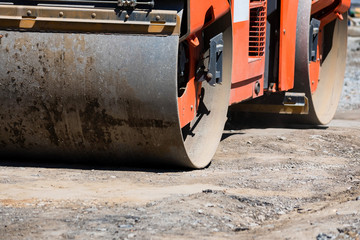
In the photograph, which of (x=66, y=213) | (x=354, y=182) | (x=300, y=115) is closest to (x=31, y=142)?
(x=66, y=213)

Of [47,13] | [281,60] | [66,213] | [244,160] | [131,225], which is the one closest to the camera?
[131,225]

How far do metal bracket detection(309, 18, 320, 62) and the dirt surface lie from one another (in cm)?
157

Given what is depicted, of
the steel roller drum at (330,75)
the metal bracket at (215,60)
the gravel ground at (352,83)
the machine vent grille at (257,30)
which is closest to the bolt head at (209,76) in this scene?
the metal bracket at (215,60)

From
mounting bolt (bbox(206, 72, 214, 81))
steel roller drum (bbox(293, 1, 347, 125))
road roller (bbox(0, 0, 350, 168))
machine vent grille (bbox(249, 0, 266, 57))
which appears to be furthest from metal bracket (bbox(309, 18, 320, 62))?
mounting bolt (bbox(206, 72, 214, 81))

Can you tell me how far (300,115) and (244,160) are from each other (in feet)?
7.69

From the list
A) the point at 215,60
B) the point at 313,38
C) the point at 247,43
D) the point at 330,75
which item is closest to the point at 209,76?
the point at 215,60

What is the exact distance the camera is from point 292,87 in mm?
7453

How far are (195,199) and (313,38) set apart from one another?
3.87 meters

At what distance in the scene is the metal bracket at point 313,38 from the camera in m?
7.83

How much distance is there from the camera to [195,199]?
4.42 m

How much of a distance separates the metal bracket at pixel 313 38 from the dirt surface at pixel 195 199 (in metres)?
1.57

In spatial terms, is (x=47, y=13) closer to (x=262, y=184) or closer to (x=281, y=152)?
(x=262, y=184)

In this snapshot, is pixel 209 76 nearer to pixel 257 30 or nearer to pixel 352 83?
pixel 257 30

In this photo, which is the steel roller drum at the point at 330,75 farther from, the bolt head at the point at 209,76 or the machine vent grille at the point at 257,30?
the bolt head at the point at 209,76
